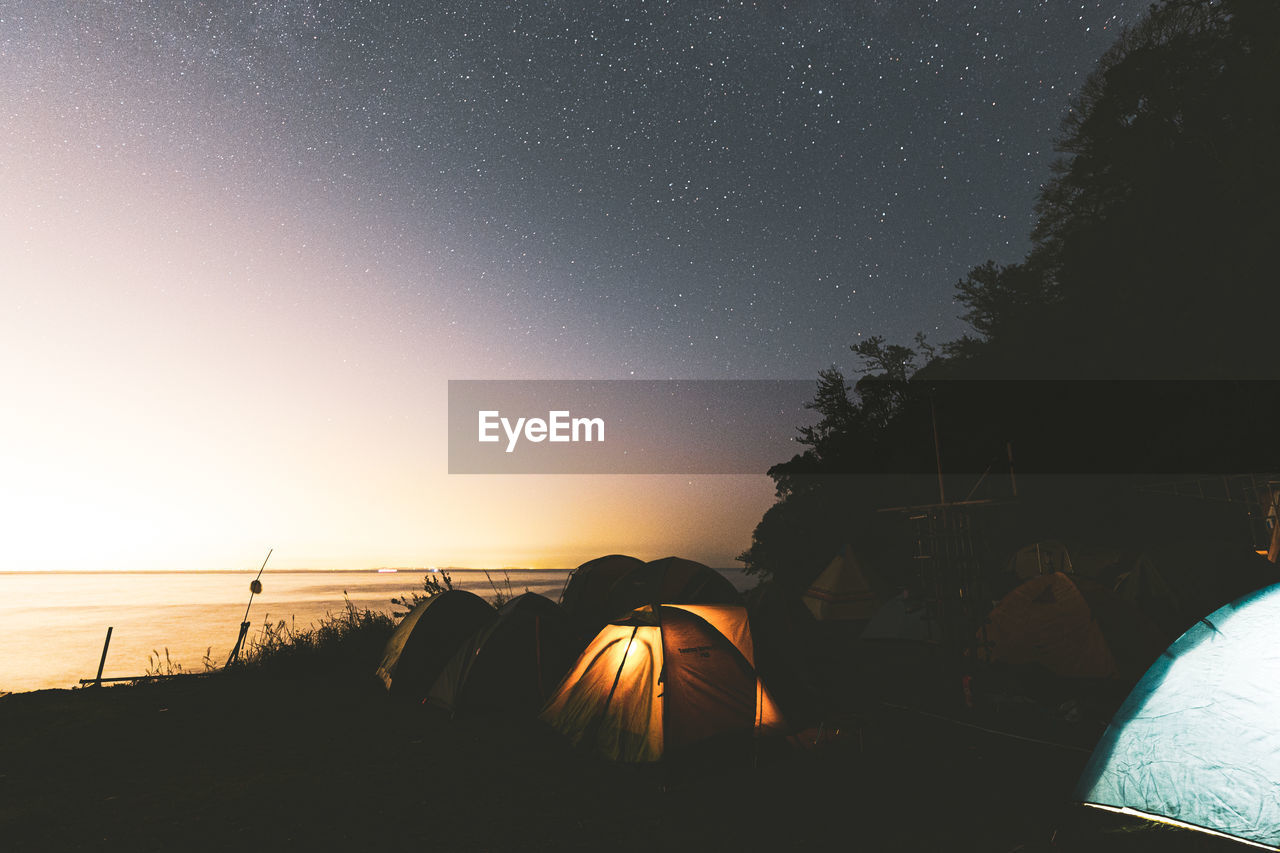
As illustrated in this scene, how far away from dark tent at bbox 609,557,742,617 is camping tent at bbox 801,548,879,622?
7393 mm

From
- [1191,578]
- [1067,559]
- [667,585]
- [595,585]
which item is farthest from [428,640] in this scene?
[1067,559]

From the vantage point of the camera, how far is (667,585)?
553 inches

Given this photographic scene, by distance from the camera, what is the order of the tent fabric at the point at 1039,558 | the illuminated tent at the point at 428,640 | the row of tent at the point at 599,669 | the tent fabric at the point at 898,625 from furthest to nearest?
the tent fabric at the point at 1039,558 → the tent fabric at the point at 898,625 → the illuminated tent at the point at 428,640 → the row of tent at the point at 599,669

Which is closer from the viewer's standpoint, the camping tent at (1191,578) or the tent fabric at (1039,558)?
the camping tent at (1191,578)

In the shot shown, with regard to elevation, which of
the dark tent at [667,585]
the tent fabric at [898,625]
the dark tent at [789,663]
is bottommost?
the tent fabric at [898,625]

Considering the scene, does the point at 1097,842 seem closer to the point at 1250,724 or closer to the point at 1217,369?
Result: the point at 1250,724

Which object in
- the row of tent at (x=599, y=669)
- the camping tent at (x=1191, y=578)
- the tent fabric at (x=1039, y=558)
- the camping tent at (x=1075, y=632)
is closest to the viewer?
the row of tent at (x=599, y=669)

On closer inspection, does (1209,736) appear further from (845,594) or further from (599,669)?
(845,594)

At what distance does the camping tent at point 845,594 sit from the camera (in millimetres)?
20516

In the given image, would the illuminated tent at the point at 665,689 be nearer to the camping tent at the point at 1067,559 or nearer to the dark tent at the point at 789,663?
the dark tent at the point at 789,663

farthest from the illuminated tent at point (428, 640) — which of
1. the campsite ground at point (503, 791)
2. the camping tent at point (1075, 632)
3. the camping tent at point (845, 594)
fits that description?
the camping tent at point (845, 594)

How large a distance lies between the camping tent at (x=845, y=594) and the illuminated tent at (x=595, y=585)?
25.4 ft

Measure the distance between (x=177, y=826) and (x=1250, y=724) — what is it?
9.00 meters

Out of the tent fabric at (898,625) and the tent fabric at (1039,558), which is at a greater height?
the tent fabric at (1039,558)
